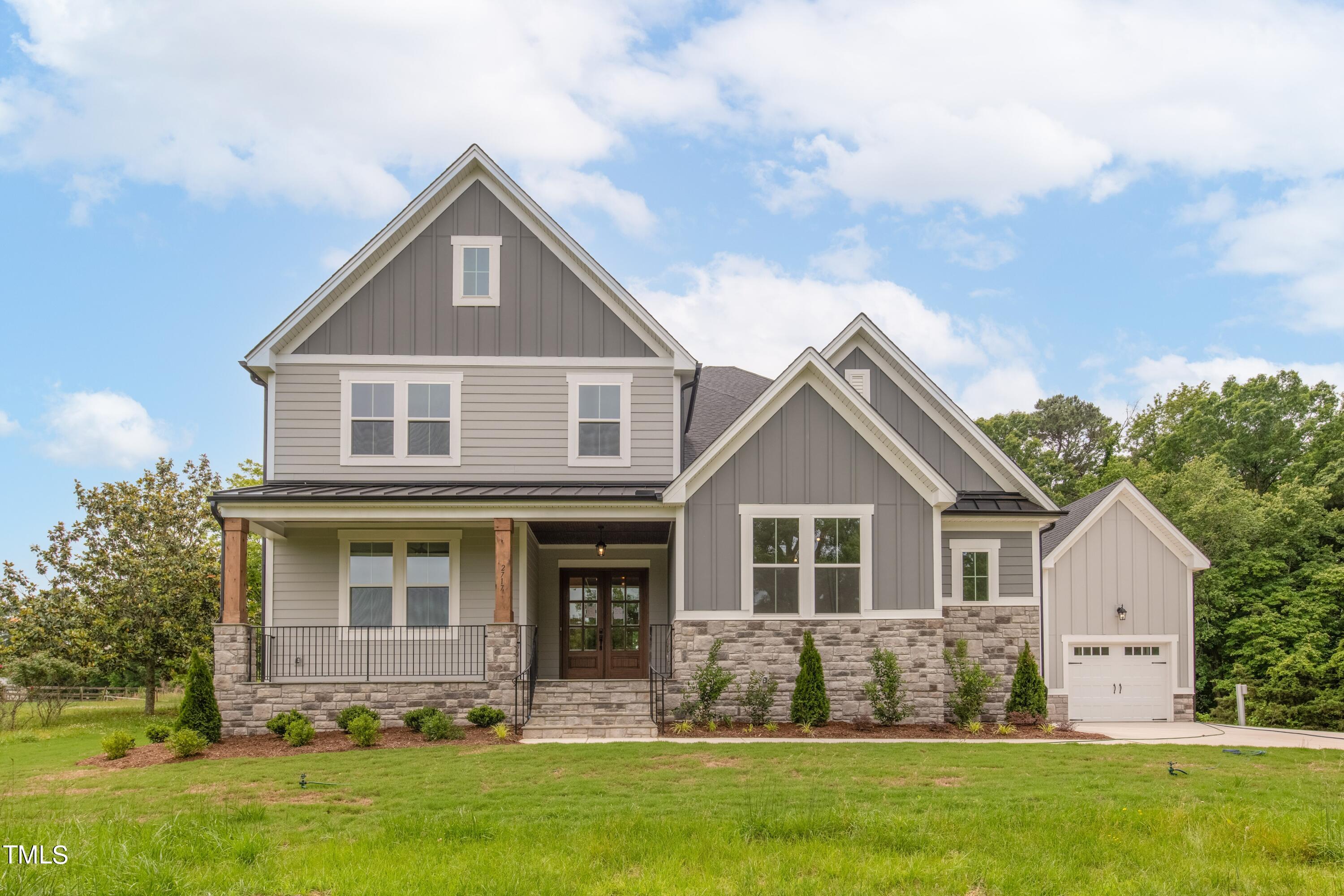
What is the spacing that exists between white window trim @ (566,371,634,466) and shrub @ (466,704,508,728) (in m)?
4.61

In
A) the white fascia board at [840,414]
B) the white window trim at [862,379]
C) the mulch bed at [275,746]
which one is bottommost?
the mulch bed at [275,746]

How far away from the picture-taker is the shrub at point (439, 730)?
1320 centimetres

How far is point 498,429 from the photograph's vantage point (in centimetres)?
1653

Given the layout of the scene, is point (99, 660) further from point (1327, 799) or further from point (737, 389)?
point (1327, 799)

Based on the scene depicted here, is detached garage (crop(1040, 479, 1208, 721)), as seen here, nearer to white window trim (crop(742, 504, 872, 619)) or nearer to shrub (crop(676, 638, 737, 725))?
white window trim (crop(742, 504, 872, 619))

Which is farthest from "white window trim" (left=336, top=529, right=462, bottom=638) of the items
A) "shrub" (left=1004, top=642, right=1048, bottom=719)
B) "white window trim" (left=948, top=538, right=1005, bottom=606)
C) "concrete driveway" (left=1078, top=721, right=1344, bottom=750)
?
"concrete driveway" (left=1078, top=721, right=1344, bottom=750)

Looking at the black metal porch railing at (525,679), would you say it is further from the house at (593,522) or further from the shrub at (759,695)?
the shrub at (759,695)

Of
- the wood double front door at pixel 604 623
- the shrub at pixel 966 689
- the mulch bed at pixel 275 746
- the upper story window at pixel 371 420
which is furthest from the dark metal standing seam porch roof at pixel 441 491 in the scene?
the shrub at pixel 966 689

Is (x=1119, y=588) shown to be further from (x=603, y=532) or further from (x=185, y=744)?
(x=185, y=744)

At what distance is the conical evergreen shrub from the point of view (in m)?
13.2

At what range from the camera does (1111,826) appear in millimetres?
7668

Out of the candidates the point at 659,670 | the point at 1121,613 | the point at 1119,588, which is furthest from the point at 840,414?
the point at 1121,613

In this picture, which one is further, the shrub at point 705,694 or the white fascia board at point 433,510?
the white fascia board at point 433,510

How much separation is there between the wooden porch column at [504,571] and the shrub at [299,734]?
2892 millimetres
